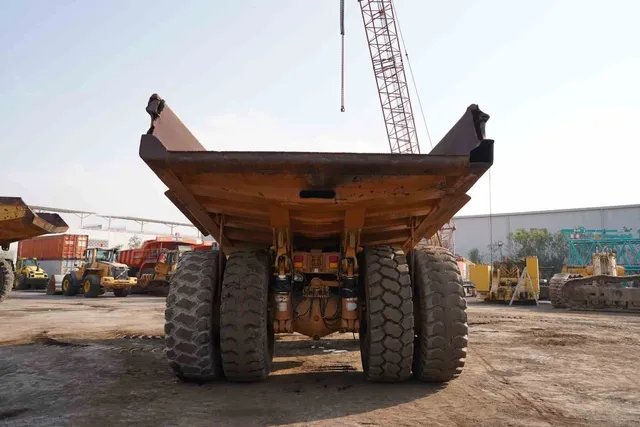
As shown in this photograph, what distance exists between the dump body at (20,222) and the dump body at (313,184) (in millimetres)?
7942

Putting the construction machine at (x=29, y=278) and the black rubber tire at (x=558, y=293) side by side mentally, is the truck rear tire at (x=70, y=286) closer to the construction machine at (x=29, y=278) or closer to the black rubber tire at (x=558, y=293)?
the construction machine at (x=29, y=278)

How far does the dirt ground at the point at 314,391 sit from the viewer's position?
338 cm

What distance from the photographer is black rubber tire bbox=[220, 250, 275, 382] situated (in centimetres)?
418

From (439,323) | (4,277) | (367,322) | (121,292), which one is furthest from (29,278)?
(439,323)

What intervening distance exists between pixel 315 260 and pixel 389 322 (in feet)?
3.14

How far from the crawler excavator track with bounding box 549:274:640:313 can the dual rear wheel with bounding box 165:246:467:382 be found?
15029mm

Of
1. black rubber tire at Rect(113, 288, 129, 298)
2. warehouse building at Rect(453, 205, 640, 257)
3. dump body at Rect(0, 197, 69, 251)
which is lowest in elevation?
black rubber tire at Rect(113, 288, 129, 298)

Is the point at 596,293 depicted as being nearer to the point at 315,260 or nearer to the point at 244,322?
the point at 315,260

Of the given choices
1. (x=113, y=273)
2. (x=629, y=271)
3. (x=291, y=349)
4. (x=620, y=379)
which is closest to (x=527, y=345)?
(x=620, y=379)

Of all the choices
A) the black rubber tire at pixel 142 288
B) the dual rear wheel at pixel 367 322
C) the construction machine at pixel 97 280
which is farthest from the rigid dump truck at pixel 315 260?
the black rubber tire at pixel 142 288

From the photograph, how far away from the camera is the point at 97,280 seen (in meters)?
21.6

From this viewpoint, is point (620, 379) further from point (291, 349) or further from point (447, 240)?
point (447, 240)

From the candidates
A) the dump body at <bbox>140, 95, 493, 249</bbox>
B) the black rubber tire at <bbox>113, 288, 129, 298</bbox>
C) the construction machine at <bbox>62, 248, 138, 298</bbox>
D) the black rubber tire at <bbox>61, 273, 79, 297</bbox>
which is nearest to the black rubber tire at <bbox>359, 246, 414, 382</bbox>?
the dump body at <bbox>140, 95, 493, 249</bbox>

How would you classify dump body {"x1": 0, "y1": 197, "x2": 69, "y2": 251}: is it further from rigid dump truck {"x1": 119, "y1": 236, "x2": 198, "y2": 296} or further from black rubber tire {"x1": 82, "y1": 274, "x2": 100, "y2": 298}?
black rubber tire {"x1": 82, "y1": 274, "x2": 100, "y2": 298}
